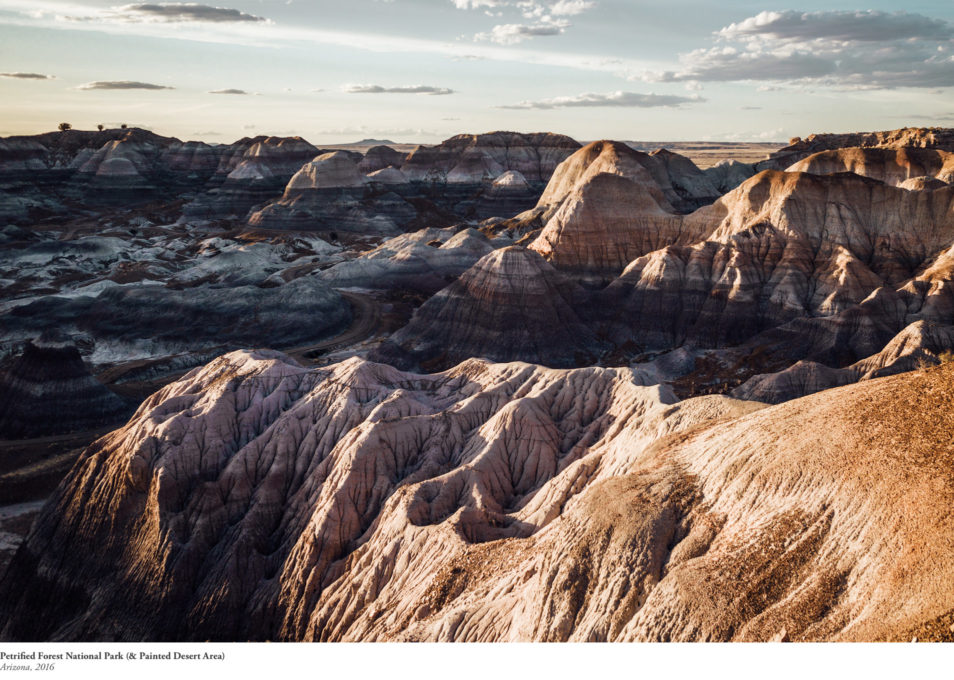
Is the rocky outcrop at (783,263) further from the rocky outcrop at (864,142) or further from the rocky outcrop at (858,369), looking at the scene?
the rocky outcrop at (864,142)

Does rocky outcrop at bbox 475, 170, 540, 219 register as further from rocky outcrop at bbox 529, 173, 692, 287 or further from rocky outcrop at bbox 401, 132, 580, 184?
rocky outcrop at bbox 529, 173, 692, 287

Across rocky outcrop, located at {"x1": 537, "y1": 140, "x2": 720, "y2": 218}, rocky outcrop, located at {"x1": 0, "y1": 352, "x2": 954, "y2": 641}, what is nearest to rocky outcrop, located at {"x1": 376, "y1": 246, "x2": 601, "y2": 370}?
rocky outcrop, located at {"x1": 0, "y1": 352, "x2": 954, "y2": 641}

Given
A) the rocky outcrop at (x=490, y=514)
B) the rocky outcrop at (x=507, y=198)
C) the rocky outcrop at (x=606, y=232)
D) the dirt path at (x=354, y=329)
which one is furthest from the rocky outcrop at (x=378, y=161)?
the rocky outcrop at (x=490, y=514)

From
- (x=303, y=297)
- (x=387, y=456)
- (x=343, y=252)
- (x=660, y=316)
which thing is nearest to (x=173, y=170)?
(x=343, y=252)

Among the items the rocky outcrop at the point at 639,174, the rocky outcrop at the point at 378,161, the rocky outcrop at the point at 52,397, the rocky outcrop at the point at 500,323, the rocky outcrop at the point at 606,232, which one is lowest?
the rocky outcrop at the point at 52,397

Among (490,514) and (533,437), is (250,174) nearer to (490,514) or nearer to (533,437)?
(533,437)

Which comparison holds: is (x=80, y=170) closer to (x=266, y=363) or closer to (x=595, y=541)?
(x=266, y=363)
